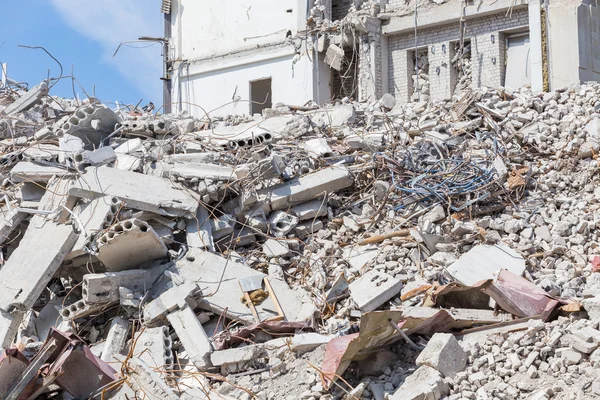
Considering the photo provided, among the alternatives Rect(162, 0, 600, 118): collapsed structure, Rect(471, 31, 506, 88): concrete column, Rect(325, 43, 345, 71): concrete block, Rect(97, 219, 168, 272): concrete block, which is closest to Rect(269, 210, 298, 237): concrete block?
Rect(97, 219, 168, 272): concrete block

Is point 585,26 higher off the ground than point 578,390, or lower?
higher

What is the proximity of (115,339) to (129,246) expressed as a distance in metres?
0.90

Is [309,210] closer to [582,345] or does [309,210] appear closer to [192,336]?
[192,336]

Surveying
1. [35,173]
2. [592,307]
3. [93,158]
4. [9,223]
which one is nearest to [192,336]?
[9,223]

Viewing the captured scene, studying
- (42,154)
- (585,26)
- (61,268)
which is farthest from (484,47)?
(61,268)

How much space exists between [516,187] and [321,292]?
299cm

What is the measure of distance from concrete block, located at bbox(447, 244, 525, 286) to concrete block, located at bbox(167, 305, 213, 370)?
7.79 feet

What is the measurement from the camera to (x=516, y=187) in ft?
27.6

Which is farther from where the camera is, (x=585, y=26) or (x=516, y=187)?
(x=585, y=26)

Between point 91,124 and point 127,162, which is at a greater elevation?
point 91,124

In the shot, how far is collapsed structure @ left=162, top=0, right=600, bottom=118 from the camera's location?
46.5ft

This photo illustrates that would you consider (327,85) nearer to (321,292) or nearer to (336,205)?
(336,205)

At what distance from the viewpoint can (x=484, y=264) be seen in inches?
267

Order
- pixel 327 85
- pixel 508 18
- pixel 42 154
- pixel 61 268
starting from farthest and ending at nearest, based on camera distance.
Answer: pixel 327 85, pixel 508 18, pixel 42 154, pixel 61 268
